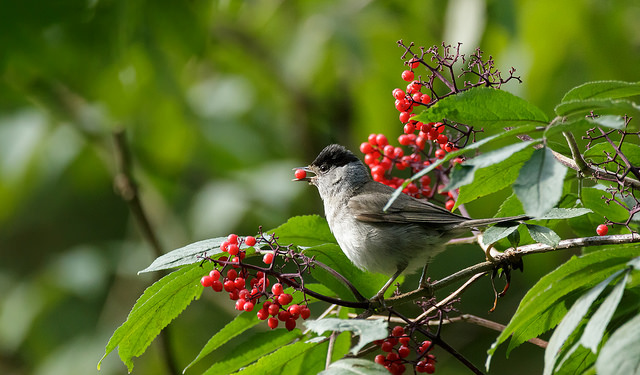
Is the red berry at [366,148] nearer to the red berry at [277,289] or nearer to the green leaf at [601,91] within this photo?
the red berry at [277,289]

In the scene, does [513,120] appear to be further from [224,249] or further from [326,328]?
[224,249]

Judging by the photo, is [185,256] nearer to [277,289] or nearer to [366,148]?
[277,289]

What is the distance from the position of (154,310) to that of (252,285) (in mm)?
361

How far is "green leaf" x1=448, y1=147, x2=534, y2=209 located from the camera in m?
2.08

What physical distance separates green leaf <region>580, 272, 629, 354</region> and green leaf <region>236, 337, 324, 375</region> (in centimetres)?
106

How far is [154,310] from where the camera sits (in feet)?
8.01

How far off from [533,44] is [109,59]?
2.73 metres

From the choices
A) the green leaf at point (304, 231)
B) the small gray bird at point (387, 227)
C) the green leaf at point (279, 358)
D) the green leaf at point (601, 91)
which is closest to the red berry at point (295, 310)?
the green leaf at point (279, 358)

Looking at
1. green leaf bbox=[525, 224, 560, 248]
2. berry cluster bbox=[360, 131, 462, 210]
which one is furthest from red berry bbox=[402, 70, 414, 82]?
green leaf bbox=[525, 224, 560, 248]

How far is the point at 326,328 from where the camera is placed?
188 centimetres

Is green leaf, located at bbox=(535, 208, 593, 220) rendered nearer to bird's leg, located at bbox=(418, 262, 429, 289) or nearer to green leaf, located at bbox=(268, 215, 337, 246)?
bird's leg, located at bbox=(418, 262, 429, 289)

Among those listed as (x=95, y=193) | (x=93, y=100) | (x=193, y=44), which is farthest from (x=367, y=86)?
(x=95, y=193)

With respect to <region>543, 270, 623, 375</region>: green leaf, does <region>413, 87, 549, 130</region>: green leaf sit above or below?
above

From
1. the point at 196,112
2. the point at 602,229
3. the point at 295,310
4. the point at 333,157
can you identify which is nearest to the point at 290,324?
the point at 295,310
